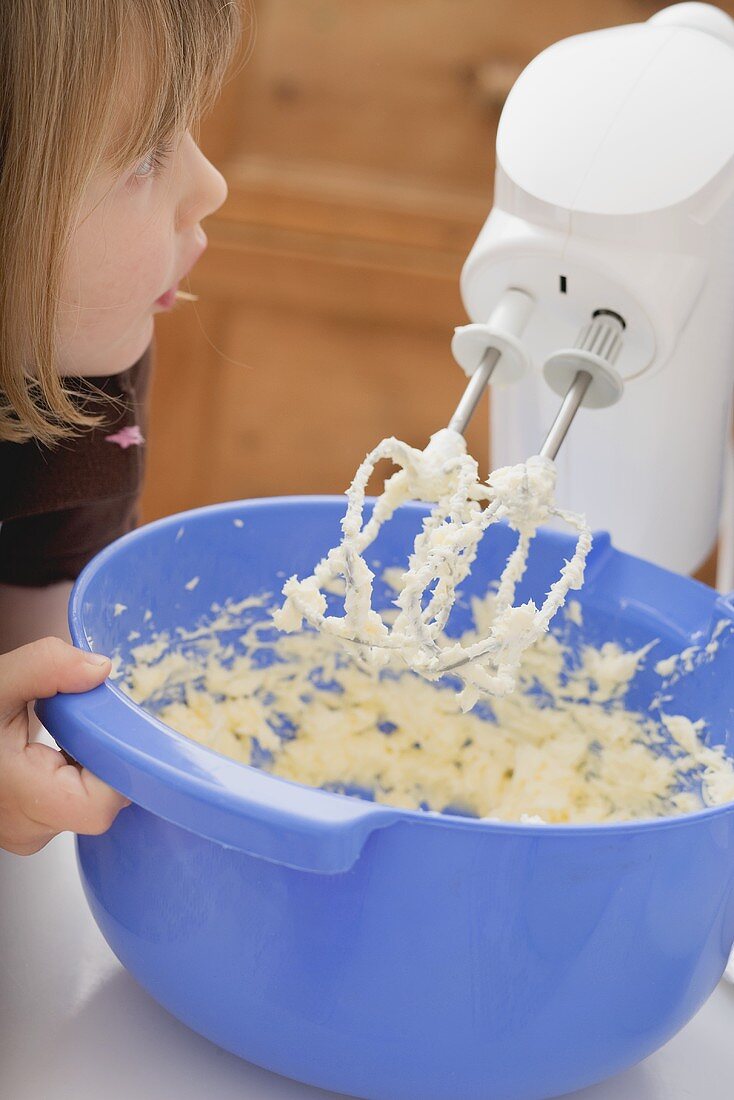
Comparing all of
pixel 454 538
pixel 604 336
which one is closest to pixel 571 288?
pixel 604 336

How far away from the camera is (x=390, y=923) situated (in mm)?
482

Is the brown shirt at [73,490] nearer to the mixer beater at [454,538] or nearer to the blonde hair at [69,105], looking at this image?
the blonde hair at [69,105]

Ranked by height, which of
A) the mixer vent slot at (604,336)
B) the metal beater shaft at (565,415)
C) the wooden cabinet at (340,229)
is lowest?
the wooden cabinet at (340,229)

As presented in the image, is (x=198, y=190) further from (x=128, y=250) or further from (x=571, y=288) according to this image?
(x=571, y=288)

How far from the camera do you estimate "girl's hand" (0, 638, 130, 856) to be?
525 mm

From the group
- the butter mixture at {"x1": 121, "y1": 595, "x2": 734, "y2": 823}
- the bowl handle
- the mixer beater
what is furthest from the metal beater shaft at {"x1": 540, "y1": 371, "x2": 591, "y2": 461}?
the bowl handle

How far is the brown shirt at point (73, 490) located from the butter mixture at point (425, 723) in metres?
0.19

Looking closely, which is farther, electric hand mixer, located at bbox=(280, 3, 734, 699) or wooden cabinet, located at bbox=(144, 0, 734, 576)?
wooden cabinet, located at bbox=(144, 0, 734, 576)

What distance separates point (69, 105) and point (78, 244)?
10cm

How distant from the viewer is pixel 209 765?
0.47 metres

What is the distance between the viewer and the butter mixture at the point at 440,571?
0.61 metres

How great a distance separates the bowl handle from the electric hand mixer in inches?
5.8

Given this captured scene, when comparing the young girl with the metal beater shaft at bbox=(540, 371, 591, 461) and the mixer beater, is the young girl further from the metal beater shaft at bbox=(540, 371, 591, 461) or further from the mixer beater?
the metal beater shaft at bbox=(540, 371, 591, 461)

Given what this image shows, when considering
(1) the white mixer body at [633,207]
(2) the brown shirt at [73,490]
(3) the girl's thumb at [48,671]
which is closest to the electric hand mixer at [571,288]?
(1) the white mixer body at [633,207]
